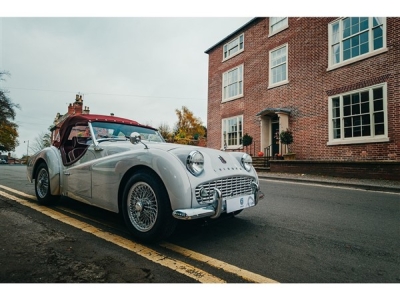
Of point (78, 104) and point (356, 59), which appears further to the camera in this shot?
point (78, 104)

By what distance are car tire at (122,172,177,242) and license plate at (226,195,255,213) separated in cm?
58

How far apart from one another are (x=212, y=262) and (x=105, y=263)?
0.89m

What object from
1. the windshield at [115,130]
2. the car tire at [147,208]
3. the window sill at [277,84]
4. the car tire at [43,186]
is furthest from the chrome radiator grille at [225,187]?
the window sill at [277,84]

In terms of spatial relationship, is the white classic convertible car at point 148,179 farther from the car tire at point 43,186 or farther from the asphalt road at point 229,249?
the asphalt road at point 229,249

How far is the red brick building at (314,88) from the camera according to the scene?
9281 millimetres

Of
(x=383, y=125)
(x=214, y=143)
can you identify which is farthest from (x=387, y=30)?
(x=214, y=143)

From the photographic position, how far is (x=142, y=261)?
208cm

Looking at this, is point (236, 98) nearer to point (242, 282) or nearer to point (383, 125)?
point (383, 125)

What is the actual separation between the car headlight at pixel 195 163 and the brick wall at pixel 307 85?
30.9ft

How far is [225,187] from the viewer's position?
2.67 m

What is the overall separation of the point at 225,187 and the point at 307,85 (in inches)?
434

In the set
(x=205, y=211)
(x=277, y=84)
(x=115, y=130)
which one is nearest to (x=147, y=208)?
(x=205, y=211)

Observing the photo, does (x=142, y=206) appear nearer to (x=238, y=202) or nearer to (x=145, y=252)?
(x=145, y=252)

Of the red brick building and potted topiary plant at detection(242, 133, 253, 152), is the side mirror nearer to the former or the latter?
the red brick building
